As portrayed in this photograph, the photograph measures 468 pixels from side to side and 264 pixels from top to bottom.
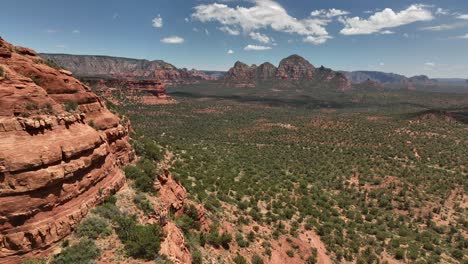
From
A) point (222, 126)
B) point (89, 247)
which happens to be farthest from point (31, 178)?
point (222, 126)

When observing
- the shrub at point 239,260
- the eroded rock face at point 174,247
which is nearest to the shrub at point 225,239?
the shrub at point 239,260

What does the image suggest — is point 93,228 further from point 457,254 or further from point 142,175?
point 457,254

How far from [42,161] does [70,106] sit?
714 centimetres

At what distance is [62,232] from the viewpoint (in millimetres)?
15523

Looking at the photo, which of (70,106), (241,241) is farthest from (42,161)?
(241,241)

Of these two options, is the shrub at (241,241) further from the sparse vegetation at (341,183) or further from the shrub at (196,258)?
the shrub at (196,258)

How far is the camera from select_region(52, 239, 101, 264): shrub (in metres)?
14.5

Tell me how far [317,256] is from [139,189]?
58.0ft

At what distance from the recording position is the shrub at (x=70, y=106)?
20.3 metres

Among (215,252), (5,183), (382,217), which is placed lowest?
(382,217)

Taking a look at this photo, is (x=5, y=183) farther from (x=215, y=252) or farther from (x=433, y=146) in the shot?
(x=433, y=146)

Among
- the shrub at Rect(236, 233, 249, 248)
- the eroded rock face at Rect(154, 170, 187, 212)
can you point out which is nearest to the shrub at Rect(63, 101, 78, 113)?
the eroded rock face at Rect(154, 170, 187, 212)

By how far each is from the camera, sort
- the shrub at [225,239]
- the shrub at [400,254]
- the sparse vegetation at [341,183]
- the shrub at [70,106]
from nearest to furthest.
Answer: the shrub at [70,106] < the shrub at [225,239] < the shrub at [400,254] < the sparse vegetation at [341,183]

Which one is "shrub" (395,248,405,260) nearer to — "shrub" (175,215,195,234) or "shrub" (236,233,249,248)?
"shrub" (236,233,249,248)
